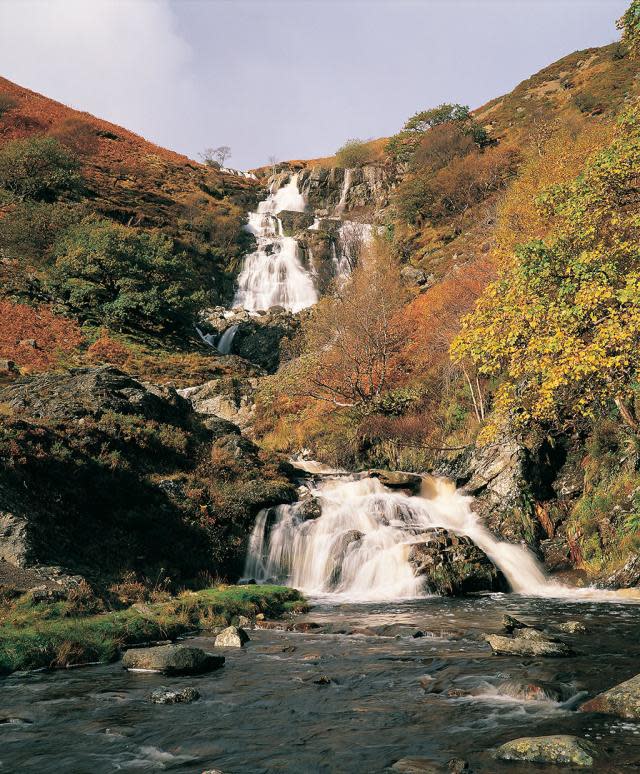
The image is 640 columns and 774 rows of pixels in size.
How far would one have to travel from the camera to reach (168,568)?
55.8 feet

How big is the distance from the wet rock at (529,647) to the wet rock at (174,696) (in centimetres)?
548

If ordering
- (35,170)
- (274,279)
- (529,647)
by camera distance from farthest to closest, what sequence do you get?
(274,279), (35,170), (529,647)

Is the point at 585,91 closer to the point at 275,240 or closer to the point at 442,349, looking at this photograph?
the point at 275,240

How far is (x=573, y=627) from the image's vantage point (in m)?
12.2

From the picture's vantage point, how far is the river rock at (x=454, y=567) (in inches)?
694

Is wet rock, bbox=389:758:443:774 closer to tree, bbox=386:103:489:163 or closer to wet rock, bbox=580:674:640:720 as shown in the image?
wet rock, bbox=580:674:640:720

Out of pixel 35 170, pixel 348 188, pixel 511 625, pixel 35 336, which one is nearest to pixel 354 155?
pixel 348 188

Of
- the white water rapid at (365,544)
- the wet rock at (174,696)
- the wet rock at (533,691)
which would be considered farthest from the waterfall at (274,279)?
the wet rock at (533,691)

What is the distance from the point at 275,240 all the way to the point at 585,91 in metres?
40.3

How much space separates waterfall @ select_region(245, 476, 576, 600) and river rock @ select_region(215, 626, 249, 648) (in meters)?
5.98

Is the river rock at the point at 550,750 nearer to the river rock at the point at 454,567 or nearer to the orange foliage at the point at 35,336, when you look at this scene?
the river rock at the point at 454,567

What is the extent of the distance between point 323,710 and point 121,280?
145 ft

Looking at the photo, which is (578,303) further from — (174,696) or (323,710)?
(174,696)

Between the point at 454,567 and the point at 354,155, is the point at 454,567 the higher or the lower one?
the lower one
